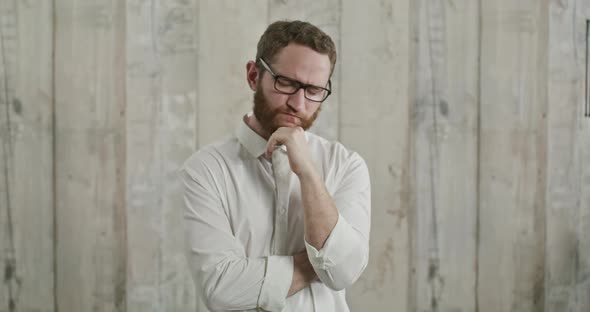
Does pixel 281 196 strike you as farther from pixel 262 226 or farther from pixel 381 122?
pixel 381 122

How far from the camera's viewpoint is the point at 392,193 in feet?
6.39

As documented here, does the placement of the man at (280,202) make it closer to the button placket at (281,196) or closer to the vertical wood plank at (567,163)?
the button placket at (281,196)

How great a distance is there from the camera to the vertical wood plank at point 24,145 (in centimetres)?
183

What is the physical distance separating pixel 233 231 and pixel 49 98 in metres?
0.87

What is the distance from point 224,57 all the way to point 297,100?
2.02 feet

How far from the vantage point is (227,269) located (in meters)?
1.25

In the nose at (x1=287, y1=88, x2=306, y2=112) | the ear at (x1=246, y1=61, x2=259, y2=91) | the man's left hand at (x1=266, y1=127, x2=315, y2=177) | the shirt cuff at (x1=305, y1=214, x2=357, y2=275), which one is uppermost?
the ear at (x1=246, y1=61, x2=259, y2=91)

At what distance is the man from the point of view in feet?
4.12

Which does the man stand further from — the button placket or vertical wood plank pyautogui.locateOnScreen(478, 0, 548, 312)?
vertical wood plank pyautogui.locateOnScreen(478, 0, 548, 312)

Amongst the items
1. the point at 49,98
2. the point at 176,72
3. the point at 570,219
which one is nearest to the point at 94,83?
the point at 49,98

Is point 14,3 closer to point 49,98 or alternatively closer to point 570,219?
point 49,98

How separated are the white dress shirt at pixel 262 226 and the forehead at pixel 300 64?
19 centimetres

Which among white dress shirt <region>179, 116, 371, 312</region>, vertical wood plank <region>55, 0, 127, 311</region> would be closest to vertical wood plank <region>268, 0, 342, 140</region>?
white dress shirt <region>179, 116, 371, 312</region>

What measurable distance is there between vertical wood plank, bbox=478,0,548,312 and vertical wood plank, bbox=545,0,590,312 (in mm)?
36
